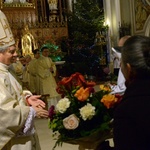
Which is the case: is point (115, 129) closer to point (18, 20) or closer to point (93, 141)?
point (93, 141)

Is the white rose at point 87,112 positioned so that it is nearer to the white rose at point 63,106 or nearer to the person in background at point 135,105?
the white rose at point 63,106

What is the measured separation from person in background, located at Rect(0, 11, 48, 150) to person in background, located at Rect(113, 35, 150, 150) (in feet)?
3.40

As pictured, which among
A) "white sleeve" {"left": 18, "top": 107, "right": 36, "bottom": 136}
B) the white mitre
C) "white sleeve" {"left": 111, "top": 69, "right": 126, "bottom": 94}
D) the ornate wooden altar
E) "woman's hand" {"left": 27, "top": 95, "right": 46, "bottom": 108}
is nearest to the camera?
"white sleeve" {"left": 18, "top": 107, "right": 36, "bottom": 136}

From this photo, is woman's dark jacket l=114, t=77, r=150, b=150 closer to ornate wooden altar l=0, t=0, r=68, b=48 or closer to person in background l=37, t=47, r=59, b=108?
person in background l=37, t=47, r=59, b=108

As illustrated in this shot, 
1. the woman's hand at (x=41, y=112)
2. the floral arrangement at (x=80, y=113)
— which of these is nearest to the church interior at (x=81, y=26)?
the woman's hand at (x=41, y=112)

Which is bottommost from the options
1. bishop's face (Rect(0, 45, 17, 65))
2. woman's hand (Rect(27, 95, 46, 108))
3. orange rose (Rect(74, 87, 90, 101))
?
woman's hand (Rect(27, 95, 46, 108))

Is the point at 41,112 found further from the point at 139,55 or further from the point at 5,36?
the point at 139,55

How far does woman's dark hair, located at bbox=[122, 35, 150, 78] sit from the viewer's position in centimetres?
134

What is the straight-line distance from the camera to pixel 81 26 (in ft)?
43.5

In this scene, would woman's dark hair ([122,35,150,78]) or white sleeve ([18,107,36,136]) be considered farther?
white sleeve ([18,107,36,136])

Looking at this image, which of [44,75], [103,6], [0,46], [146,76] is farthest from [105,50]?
[146,76]

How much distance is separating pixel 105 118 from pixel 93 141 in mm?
170

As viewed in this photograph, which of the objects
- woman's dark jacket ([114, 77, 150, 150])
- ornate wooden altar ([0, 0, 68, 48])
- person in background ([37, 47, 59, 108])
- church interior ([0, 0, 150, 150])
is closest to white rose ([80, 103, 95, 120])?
woman's dark jacket ([114, 77, 150, 150])

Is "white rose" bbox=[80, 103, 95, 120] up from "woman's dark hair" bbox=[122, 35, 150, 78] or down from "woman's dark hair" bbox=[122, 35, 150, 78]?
down
